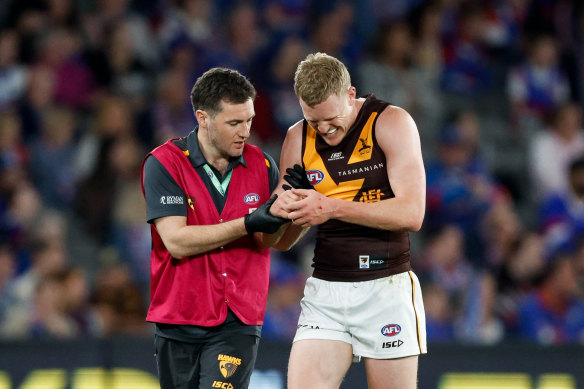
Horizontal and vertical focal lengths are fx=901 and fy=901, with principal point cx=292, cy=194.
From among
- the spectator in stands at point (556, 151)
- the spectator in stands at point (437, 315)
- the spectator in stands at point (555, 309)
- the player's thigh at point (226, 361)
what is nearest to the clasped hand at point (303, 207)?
the player's thigh at point (226, 361)

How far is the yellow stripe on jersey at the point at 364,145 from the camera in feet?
15.1

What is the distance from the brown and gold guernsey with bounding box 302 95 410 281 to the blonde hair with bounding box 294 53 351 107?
26 cm

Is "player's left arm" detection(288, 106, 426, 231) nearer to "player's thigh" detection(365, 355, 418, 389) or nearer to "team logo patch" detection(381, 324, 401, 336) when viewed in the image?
"team logo patch" detection(381, 324, 401, 336)

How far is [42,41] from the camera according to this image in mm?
8797

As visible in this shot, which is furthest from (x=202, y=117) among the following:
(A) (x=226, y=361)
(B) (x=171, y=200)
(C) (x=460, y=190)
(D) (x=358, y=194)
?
(C) (x=460, y=190)

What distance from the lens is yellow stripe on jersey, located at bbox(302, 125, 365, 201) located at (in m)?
4.62

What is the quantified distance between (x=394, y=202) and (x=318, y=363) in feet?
2.93

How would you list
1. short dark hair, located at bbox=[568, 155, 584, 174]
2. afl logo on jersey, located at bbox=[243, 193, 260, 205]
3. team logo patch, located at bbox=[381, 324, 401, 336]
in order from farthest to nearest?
short dark hair, located at bbox=[568, 155, 584, 174], afl logo on jersey, located at bbox=[243, 193, 260, 205], team logo patch, located at bbox=[381, 324, 401, 336]

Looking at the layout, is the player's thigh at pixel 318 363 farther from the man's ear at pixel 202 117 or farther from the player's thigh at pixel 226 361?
the man's ear at pixel 202 117

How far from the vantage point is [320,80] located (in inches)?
175

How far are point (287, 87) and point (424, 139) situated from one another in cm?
157

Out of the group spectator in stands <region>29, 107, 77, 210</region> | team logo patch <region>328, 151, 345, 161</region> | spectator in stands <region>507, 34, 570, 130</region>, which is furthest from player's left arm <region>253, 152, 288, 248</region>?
spectator in stands <region>507, 34, 570, 130</region>

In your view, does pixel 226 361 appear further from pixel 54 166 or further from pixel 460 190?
pixel 460 190

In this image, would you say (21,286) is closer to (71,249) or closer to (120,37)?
(71,249)
